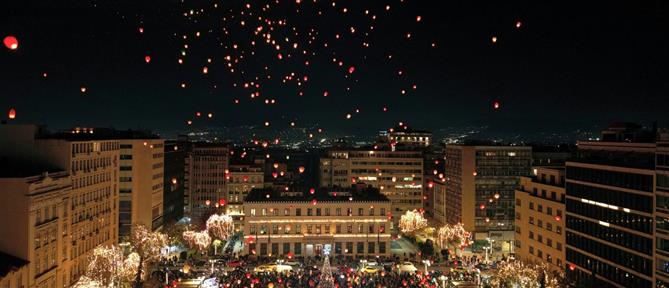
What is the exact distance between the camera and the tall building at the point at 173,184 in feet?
215

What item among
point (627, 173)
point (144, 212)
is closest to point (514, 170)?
point (627, 173)

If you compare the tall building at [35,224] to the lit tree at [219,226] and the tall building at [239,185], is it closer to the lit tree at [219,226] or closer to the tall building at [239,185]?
the lit tree at [219,226]

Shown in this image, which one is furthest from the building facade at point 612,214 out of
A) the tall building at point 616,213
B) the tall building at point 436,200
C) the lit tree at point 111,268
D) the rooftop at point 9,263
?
the tall building at point 436,200

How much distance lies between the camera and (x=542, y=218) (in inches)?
1620

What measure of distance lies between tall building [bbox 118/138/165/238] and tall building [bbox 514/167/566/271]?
34.1 metres

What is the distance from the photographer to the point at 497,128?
13012cm

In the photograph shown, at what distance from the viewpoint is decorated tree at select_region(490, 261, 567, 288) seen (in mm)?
33094

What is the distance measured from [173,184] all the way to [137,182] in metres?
15.8

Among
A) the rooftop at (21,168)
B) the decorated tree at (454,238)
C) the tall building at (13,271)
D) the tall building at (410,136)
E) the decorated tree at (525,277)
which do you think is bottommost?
the decorated tree at (454,238)

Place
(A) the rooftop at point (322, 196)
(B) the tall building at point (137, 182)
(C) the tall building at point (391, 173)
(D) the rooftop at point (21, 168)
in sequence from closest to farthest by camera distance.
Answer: (D) the rooftop at point (21, 168) < (B) the tall building at point (137, 182) < (A) the rooftop at point (322, 196) < (C) the tall building at point (391, 173)

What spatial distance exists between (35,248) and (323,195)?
32.3 m

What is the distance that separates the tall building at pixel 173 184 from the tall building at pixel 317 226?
591 inches

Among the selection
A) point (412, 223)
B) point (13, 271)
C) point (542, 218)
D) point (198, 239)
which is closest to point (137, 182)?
point (198, 239)

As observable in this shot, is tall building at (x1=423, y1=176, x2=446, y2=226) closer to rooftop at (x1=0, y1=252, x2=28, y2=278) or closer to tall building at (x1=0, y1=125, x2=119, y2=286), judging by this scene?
tall building at (x1=0, y1=125, x2=119, y2=286)
